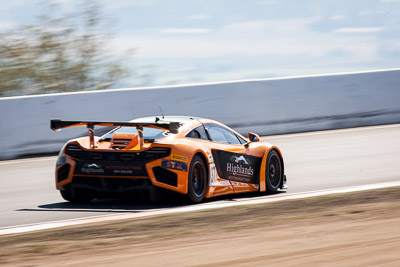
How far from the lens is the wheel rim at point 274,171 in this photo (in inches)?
438

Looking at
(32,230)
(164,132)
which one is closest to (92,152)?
(164,132)

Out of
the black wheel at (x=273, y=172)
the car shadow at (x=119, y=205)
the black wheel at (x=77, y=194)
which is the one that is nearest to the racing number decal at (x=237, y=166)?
the black wheel at (x=273, y=172)

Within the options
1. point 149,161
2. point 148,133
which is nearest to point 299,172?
point 148,133

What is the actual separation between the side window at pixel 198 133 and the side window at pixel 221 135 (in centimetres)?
13

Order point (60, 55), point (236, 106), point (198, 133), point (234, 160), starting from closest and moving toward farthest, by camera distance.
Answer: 1. point (198, 133)
2. point (234, 160)
3. point (236, 106)
4. point (60, 55)

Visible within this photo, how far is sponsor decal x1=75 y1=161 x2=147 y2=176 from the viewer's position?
366 inches

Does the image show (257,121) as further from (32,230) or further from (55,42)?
(32,230)

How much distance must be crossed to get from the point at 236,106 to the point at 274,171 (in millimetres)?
7830

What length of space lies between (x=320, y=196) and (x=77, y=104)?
7.72 m

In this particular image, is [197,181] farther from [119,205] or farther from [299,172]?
[299,172]

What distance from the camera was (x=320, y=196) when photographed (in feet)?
33.4

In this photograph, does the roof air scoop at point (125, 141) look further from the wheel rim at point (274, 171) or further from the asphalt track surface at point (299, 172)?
the wheel rim at point (274, 171)

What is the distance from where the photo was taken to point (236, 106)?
1895cm

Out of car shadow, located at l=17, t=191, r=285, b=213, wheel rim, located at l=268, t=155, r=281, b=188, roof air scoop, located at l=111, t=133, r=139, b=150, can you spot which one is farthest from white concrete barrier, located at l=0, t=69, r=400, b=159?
roof air scoop, located at l=111, t=133, r=139, b=150
